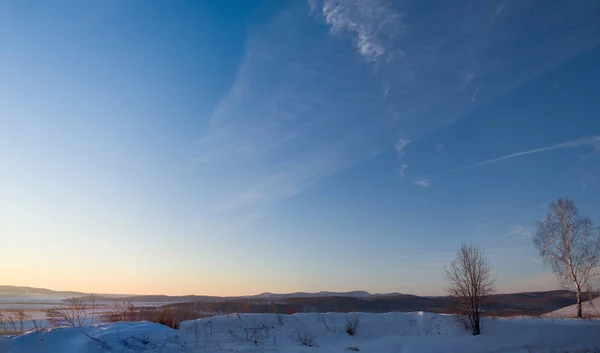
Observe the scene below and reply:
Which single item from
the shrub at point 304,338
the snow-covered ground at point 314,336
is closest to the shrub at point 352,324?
the snow-covered ground at point 314,336

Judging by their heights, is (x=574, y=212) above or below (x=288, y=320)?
above

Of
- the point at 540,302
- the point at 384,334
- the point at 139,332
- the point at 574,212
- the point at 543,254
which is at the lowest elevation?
the point at 540,302

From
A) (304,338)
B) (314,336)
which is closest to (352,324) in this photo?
(314,336)

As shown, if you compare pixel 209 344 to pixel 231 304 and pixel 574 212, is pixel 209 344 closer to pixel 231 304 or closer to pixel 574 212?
pixel 231 304

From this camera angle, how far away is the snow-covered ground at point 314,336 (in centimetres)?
761

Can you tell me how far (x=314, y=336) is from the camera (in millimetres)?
11867

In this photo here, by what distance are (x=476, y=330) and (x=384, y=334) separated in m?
3.26

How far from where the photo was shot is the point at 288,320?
42.3ft

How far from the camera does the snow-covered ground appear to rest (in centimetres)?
761

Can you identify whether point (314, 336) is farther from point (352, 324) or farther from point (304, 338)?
point (352, 324)

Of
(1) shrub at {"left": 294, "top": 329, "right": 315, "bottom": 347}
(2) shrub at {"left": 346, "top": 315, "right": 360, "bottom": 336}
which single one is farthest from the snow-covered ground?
(2) shrub at {"left": 346, "top": 315, "right": 360, "bottom": 336}

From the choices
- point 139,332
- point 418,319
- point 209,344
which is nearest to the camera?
point 139,332

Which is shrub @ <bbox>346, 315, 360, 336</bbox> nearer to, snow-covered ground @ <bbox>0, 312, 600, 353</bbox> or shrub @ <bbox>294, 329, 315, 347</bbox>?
snow-covered ground @ <bbox>0, 312, 600, 353</bbox>

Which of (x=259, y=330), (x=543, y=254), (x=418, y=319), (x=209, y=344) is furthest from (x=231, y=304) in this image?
Answer: (x=543, y=254)
